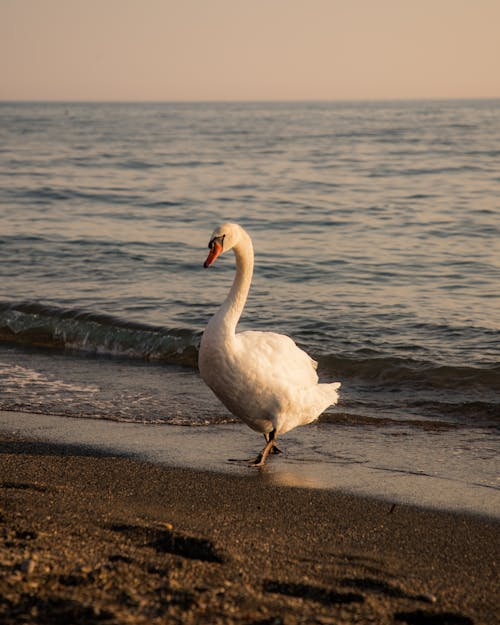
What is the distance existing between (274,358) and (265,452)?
70 cm

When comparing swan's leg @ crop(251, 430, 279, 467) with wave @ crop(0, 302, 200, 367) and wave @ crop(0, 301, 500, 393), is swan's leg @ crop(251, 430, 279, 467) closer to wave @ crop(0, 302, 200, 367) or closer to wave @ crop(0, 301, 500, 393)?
wave @ crop(0, 301, 500, 393)

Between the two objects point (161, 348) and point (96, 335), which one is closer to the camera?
point (161, 348)

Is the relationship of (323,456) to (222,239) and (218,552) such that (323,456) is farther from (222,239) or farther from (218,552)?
(218,552)

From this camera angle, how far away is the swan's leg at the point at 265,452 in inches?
261

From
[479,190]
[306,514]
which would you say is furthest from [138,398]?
[479,190]

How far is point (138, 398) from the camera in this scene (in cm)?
891

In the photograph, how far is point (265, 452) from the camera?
673cm

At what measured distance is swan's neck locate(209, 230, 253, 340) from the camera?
6515 millimetres

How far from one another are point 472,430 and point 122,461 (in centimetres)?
324

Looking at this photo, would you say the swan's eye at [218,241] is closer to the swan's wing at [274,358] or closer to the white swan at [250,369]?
the white swan at [250,369]

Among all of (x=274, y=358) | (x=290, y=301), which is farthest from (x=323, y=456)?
(x=290, y=301)

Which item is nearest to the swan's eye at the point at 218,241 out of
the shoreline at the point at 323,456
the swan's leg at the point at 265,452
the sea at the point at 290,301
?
the swan's leg at the point at 265,452

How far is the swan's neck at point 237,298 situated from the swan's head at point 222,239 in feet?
0.33

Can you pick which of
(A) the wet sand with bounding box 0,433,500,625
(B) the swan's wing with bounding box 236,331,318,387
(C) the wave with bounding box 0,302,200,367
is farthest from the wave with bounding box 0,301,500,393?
(A) the wet sand with bounding box 0,433,500,625
